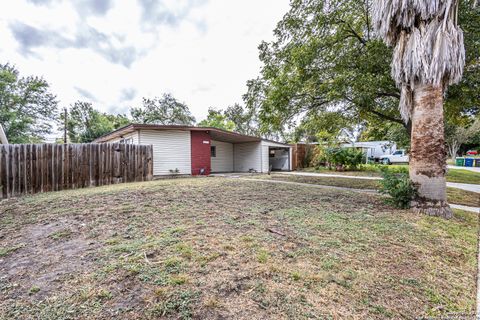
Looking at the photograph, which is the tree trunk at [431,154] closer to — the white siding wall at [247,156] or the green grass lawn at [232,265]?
the green grass lawn at [232,265]

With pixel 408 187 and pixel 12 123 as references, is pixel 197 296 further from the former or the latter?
pixel 12 123

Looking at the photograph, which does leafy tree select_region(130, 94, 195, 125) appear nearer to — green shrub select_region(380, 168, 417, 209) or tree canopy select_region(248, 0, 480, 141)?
tree canopy select_region(248, 0, 480, 141)

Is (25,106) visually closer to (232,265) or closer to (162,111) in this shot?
(162,111)

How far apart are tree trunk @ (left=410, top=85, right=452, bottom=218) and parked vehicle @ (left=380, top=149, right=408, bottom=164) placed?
22.1 meters

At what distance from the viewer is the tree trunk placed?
4484 millimetres

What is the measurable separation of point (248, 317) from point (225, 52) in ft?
46.8

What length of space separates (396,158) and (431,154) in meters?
22.6

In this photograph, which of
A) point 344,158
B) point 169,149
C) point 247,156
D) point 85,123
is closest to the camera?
point 169,149

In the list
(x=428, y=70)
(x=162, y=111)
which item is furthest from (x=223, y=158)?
(x=162, y=111)

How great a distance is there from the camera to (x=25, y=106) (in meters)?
21.0

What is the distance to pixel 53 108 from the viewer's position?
76.5 ft

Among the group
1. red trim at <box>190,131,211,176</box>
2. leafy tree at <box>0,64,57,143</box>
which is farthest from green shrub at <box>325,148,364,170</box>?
leafy tree at <box>0,64,57,143</box>

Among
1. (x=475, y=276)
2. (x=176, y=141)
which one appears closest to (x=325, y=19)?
(x=475, y=276)

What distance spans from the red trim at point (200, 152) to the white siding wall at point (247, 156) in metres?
4.19
